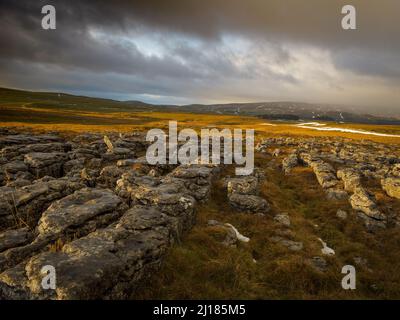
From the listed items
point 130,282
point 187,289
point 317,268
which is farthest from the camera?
point 317,268

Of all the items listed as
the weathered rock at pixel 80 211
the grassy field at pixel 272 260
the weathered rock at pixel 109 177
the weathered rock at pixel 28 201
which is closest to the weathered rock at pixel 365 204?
the grassy field at pixel 272 260

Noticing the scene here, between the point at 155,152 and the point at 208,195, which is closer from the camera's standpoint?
the point at 208,195

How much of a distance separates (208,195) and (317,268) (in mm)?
10123

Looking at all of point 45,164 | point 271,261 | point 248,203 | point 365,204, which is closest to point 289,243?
point 271,261

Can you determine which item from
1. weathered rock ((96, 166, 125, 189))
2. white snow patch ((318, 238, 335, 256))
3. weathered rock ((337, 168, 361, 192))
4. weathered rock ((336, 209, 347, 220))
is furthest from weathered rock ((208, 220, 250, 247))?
weathered rock ((337, 168, 361, 192))

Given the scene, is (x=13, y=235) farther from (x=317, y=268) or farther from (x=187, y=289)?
(x=317, y=268)

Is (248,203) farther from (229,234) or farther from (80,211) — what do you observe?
(80,211)

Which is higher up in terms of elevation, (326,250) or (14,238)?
(14,238)

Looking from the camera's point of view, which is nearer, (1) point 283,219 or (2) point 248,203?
(1) point 283,219

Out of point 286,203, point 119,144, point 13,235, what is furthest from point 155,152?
point 13,235

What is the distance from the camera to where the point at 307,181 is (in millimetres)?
33094

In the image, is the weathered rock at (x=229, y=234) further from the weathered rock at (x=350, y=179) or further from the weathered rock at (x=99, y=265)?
the weathered rock at (x=350, y=179)

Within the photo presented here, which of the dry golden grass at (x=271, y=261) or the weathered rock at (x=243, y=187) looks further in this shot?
the weathered rock at (x=243, y=187)

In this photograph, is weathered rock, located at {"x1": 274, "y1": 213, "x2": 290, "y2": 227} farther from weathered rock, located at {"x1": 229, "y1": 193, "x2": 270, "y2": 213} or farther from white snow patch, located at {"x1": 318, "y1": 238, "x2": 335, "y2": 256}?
white snow patch, located at {"x1": 318, "y1": 238, "x2": 335, "y2": 256}
